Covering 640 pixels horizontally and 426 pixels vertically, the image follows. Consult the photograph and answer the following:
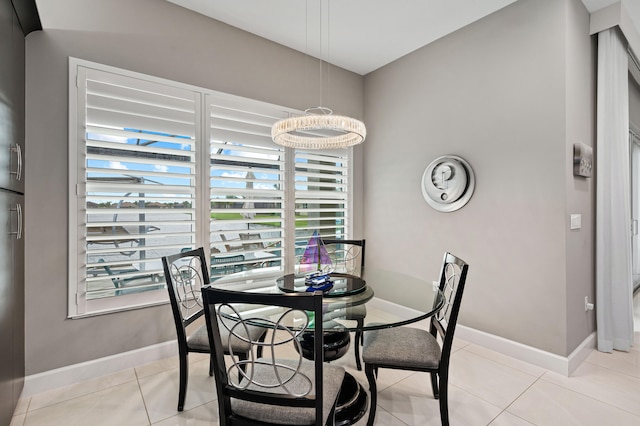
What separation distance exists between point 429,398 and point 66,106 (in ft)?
10.5

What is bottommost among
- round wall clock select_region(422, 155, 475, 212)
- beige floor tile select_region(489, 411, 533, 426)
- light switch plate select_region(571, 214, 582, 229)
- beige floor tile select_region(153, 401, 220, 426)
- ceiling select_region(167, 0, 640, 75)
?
beige floor tile select_region(489, 411, 533, 426)

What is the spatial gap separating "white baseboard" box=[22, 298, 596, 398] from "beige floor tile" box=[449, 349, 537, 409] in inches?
8.5

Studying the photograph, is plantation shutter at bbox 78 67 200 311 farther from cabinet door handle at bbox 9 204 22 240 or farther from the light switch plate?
the light switch plate

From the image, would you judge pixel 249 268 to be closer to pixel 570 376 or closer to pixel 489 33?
pixel 570 376

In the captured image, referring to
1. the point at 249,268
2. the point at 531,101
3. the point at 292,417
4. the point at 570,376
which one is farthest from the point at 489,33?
the point at 292,417

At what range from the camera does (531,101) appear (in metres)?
2.53

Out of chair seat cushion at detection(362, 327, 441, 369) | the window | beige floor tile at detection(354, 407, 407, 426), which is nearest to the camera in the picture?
chair seat cushion at detection(362, 327, 441, 369)

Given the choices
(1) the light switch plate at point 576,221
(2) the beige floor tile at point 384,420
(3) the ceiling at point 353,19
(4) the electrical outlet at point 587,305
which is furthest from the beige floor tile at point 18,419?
(4) the electrical outlet at point 587,305

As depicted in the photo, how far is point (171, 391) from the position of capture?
213cm

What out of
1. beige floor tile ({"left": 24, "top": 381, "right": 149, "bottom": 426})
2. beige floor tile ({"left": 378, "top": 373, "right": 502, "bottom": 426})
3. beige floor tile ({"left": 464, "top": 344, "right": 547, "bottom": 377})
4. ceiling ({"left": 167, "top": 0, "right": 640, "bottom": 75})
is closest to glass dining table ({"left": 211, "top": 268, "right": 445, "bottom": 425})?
beige floor tile ({"left": 378, "top": 373, "right": 502, "bottom": 426})

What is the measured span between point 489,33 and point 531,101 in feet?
2.57

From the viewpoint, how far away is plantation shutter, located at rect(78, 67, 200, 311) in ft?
7.50

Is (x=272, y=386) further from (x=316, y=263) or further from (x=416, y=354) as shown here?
(x=316, y=263)

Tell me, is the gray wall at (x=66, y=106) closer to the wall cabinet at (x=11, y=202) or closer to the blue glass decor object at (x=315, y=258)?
the wall cabinet at (x=11, y=202)
